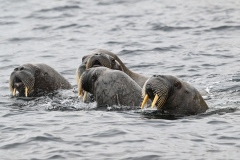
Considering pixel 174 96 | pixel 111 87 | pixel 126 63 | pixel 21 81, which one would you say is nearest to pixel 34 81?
pixel 21 81

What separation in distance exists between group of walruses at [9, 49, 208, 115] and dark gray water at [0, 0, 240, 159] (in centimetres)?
29

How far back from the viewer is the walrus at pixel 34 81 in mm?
14984

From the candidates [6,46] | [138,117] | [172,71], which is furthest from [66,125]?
[6,46]

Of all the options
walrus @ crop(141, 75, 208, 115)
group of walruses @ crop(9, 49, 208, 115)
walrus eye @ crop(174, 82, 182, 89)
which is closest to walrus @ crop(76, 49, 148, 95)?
group of walruses @ crop(9, 49, 208, 115)

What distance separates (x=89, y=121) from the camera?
41.8 ft

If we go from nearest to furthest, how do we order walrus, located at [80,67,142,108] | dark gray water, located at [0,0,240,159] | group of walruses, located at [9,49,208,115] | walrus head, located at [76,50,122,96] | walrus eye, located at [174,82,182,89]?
dark gray water, located at [0,0,240,159] → group of walruses, located at [9,49,208,115] → walrus eye, located at [174,82,182,89] → walrus, located at [80,67,142,108] → walrus head, located at [76,50,122,96]

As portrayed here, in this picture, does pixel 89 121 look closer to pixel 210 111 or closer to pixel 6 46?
pixel 210 111

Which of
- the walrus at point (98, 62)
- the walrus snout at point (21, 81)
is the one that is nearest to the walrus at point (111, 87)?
the walrus at point (98, 62)

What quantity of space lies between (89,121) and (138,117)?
2.77 ft

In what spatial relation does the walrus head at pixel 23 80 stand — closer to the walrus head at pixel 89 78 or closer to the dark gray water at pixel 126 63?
the dark gray water at pixel 126 63

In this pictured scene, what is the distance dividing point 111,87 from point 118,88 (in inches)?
4.9

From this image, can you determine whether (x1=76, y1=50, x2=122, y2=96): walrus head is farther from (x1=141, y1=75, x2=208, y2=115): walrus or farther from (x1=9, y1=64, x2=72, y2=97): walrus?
(x1=141, y1=75, x2=208, y2=115): walrus

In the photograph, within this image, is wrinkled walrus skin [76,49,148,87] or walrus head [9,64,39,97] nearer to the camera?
wrinkled walrus skin [76,49,148,87]

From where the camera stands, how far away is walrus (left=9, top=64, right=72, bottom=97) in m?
15.0
